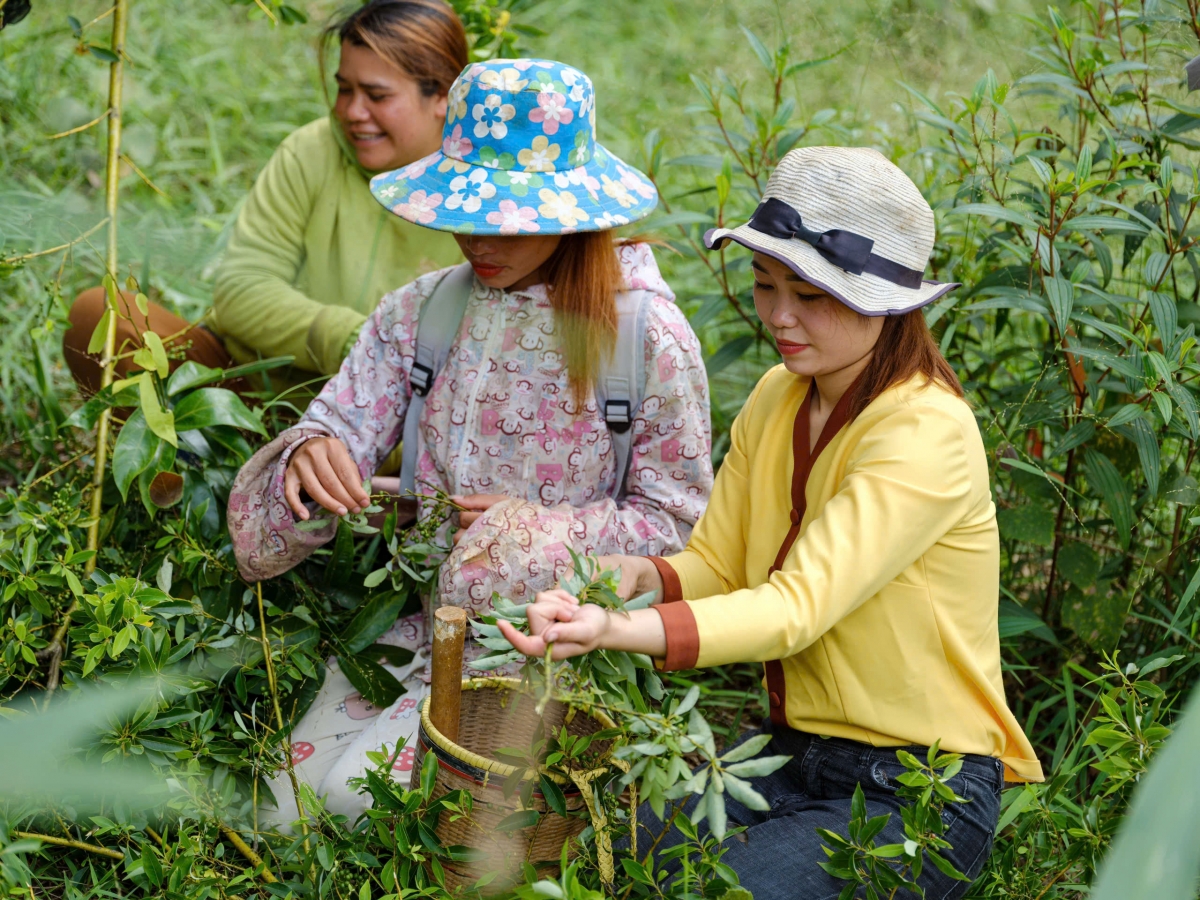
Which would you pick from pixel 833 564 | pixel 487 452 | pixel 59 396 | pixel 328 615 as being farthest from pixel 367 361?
pixel 59 396

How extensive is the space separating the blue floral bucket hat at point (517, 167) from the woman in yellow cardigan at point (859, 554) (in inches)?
14.8

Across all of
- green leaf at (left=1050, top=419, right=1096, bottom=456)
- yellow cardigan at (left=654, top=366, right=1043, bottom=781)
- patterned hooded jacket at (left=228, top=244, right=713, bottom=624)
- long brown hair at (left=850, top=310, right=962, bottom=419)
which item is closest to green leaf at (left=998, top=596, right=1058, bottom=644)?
green leaf at (left=1050, top=419, right=1096, bottom=456)

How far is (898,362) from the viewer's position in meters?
1.74

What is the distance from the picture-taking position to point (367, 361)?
92.7 inches

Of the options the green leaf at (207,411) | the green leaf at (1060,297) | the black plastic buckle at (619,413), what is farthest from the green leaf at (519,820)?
the green leaf at (1060,297)

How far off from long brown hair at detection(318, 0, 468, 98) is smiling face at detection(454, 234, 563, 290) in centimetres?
90

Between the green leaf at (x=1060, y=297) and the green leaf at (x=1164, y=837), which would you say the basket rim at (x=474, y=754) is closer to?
the green leaf at (x=1164, y=837)

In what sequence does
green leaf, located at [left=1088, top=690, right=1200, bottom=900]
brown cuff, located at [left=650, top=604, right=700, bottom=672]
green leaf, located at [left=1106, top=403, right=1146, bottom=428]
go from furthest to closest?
green leaf, located at [left=1106, top=403, right=1146, bottom=428] → brown cuff, located at [left=650, top=604, right=700, bottom=672] → green leaf, located at [left=1088, top=690, right=1200, bottom=900]

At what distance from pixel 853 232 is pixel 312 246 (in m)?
1.87

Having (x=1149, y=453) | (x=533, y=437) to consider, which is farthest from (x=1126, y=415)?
(x=533, y=437)

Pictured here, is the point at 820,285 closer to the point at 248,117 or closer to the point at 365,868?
the point at 365,868

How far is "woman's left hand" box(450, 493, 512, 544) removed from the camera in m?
2.15

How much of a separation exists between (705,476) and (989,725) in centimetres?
71

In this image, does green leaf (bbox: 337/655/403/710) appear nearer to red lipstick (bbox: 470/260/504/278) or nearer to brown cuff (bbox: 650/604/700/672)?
red lipstick (bbox: 470/260/504/278)
